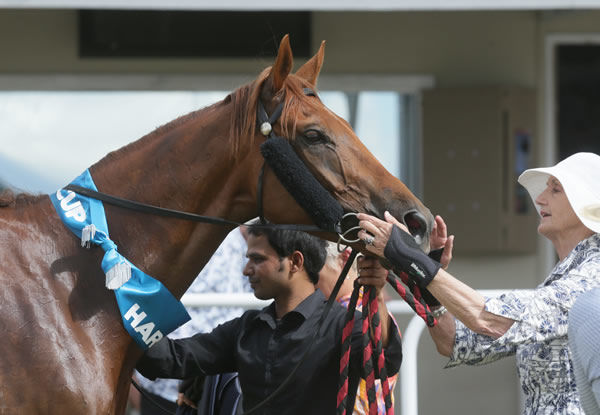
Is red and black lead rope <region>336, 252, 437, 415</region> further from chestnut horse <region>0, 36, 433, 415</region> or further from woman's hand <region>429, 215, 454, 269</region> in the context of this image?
chestnut horse <region>0, 36, 433, 415</region>

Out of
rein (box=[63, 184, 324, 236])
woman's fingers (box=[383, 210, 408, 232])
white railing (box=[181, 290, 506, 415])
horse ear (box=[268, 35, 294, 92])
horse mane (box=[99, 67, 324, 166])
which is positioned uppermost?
horse ear (box=[268, 35, 294, 92])

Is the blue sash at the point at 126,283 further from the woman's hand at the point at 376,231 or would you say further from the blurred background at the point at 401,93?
the blurred background at the point at 401,93

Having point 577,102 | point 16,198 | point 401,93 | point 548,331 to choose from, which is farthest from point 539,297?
point 577,102

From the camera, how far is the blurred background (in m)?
6.00

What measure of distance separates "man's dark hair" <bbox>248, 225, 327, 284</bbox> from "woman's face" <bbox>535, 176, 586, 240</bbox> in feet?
2.48

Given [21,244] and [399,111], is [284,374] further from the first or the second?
[399,111]

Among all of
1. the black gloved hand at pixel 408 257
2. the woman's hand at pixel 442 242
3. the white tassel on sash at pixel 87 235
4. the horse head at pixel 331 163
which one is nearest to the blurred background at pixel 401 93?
the woman's hand at pixel 442 242

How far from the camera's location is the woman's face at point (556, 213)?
2756mm

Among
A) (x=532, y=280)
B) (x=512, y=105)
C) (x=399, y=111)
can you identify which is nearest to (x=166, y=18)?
(x=399, y=111)

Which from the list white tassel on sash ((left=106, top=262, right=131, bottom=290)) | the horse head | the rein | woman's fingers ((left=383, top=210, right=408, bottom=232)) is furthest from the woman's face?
white tassel on sash ((left=106, top=262, right=131, bottom=290))

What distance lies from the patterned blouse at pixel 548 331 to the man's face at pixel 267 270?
708 millimetres

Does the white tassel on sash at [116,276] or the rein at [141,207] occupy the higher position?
the rein at [141,207]

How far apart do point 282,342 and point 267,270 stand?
26 centimetres

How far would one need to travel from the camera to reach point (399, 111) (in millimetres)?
6293
